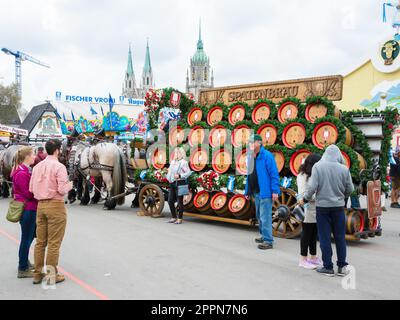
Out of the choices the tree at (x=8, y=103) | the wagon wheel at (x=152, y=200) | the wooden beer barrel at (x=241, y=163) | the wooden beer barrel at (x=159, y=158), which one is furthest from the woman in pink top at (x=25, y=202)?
the tree at (x=8, y=103)

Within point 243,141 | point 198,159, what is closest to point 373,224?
point 243,141

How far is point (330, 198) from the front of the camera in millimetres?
5082

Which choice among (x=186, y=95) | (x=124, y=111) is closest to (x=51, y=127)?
(x=124, y=111)

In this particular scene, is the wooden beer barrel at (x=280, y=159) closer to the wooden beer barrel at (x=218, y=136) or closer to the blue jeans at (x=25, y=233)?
the wooden beer barrel at (x=218, y=136)

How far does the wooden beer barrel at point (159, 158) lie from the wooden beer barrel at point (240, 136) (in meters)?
2.04

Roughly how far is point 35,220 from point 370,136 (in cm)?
557

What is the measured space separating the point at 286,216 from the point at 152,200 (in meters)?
3.69

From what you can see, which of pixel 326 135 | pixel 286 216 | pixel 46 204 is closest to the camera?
pixel 46 204

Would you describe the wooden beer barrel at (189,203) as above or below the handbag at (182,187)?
below

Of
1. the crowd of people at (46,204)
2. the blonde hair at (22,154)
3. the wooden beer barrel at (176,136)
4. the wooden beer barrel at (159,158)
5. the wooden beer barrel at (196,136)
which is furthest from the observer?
the wooden beer barrel at (159,158)

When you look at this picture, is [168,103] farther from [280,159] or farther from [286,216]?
[286,216]

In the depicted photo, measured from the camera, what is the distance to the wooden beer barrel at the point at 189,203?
30.0 ft

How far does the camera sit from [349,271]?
527cm
